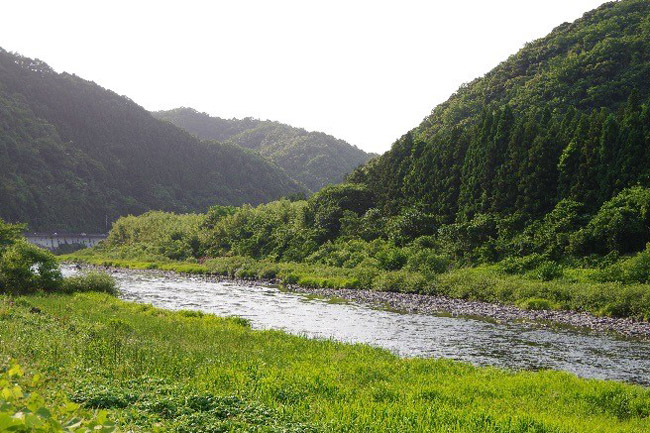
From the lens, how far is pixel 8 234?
3472 centimetres

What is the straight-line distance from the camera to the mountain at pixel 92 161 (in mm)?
123250

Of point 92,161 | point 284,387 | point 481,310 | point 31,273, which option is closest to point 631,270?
point 481,310

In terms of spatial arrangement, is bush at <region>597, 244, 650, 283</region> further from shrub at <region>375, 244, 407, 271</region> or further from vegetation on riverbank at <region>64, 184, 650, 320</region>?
shrub at <region>375, 244, 407, 271</region>

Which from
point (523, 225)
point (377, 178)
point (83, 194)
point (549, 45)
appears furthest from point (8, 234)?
point (83, 194)

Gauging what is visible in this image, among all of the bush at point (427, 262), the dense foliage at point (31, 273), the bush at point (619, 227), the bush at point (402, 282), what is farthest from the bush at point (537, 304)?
the dense foliage at point (31, 273)

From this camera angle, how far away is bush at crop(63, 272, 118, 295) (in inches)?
1355

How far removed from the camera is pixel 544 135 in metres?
48.7

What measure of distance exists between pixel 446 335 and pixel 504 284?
12815 mm

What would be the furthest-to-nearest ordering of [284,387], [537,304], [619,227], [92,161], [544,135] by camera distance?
1. [92,161]
2. [544,135]
3. [619,227]
4. [537,304]
5. [284,387]

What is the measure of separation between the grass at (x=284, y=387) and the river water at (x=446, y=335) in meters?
3.15

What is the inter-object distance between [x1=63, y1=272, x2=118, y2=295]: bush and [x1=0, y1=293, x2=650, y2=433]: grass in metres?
14.1

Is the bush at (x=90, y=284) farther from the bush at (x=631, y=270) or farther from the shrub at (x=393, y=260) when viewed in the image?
the bush at (x=631, y=270)

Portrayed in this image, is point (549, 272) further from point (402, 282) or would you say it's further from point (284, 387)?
point (284, 387)

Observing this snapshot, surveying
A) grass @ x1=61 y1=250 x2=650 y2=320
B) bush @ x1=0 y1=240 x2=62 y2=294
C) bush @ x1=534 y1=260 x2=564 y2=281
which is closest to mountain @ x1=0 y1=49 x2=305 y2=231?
grass @ x1=61 y1=250 x2=650 y2=320
